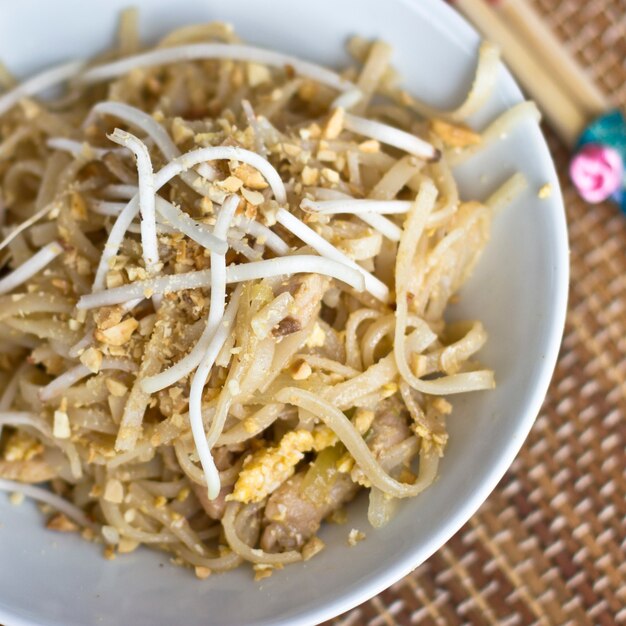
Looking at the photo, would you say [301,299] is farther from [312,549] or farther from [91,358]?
[312,549]

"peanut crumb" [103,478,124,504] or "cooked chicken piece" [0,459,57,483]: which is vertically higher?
"peanut crumb" [103,478,124,504]

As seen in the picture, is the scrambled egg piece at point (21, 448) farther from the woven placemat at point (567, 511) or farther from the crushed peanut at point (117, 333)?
the woven placemat at point (567, 511)

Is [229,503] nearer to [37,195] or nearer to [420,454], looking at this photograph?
[420,454]

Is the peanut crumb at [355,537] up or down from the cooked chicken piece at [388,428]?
down

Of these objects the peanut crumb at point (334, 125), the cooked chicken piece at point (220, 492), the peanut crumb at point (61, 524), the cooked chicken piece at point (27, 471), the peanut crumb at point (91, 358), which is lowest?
the peanut crumb at point (61, 524)

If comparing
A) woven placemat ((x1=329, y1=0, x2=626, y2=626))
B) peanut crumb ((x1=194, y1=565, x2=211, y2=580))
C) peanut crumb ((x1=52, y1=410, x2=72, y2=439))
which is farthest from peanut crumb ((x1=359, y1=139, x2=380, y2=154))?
peanut crumb ((x1=194, y1=565, x2=211, y2=580))

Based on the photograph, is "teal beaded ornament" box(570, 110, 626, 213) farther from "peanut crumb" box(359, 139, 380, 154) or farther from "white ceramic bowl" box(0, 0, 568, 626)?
"peanut crumb" box(359, 139, 380, 154)

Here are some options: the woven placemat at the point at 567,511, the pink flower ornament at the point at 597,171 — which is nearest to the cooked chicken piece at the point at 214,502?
the woven placemat at the point at 567,511
